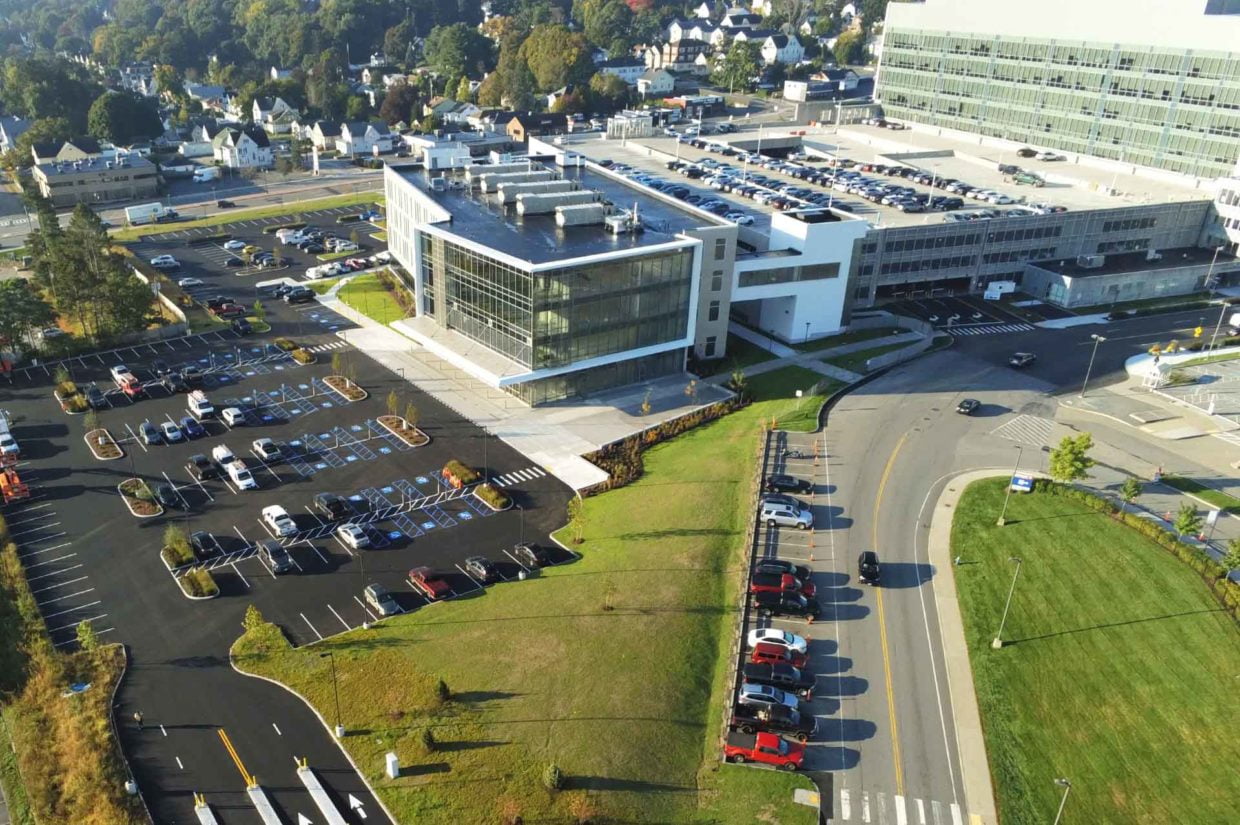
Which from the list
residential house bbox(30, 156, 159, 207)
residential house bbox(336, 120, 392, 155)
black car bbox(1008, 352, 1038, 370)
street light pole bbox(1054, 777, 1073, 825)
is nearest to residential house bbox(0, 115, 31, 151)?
residential house bbox(30, 156, 159, 207)

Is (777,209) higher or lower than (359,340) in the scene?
higher

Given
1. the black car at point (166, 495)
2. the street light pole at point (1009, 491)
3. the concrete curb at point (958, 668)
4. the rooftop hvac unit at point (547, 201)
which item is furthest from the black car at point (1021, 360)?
the black car at point (166, 495)

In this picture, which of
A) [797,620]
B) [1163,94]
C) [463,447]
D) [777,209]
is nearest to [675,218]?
[777,209]

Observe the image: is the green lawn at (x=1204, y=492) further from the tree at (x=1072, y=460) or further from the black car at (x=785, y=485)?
the black car at (x=785, y=485)

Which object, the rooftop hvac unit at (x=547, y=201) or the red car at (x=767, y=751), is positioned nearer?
the red car at (x=767, y=751)

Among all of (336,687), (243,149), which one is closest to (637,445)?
Answer: (336,687)

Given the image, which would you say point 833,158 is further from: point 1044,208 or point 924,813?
point 924,813

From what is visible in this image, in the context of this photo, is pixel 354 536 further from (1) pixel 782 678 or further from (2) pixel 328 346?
(2) pixel 328 346
